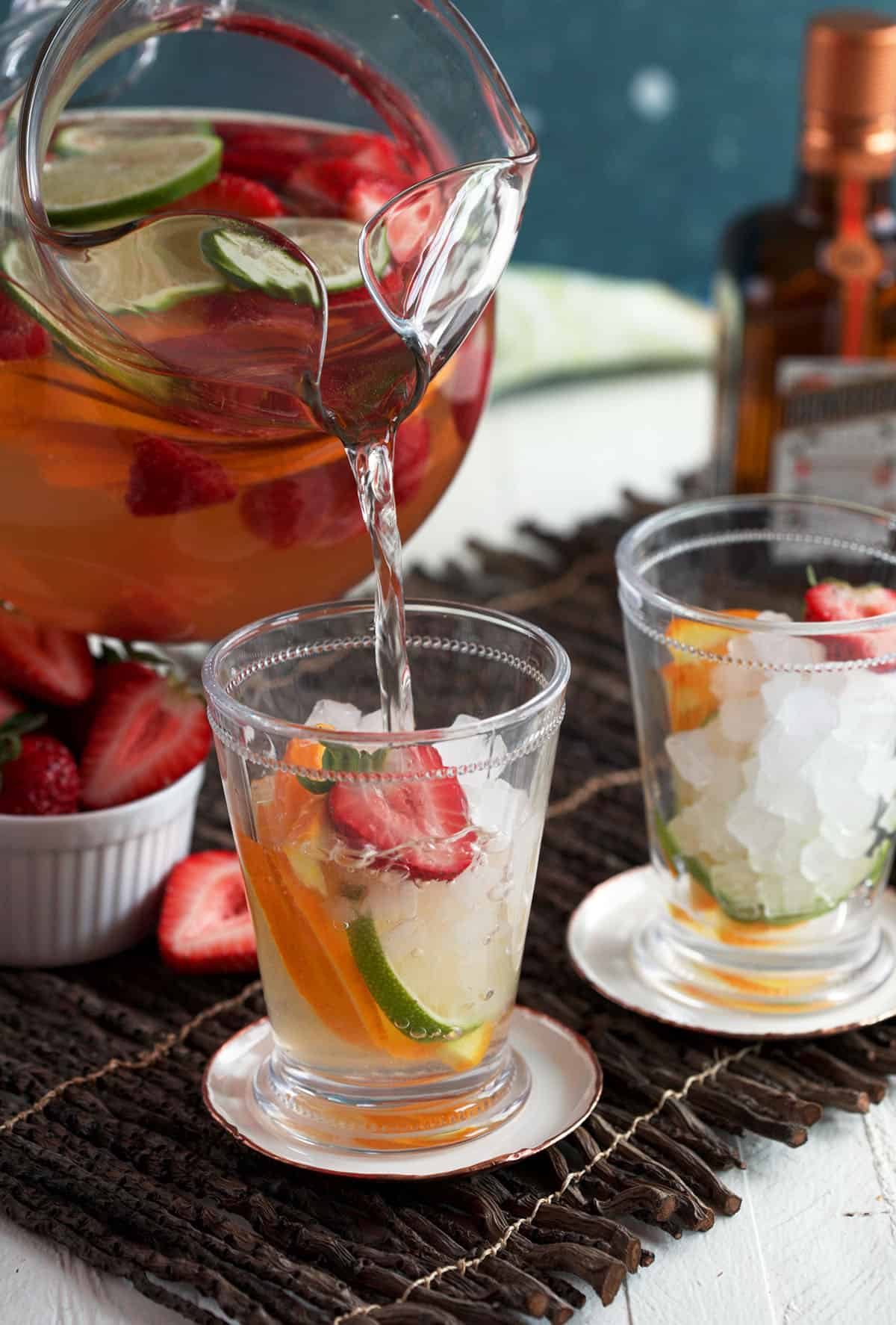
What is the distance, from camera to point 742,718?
0.81 meters

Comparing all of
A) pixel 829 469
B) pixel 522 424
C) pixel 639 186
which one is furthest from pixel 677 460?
pixel 639 186

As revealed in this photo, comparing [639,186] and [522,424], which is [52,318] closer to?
[522,424]

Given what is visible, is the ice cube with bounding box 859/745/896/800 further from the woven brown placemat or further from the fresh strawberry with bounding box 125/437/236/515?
the fresh strawberry with bounding box 125/437/236/515

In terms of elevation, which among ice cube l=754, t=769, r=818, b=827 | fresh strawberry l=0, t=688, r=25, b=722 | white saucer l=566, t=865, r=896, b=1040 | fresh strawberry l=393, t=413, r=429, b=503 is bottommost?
white saucer l=566, t=865, r=896, b=1040

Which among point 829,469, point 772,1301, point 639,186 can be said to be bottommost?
point 772,1301

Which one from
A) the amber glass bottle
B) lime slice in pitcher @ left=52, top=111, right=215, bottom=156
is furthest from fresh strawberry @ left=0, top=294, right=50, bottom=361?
the amber glass bottle

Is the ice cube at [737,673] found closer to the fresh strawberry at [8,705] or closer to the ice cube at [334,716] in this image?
the ice cube at [334,716]

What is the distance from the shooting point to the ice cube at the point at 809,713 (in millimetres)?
797

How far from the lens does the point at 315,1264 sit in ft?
2.21

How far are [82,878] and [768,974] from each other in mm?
356

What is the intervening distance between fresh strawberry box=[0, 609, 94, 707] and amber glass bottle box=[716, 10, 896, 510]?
67cm

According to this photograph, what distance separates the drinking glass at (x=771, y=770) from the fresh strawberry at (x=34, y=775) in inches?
11.9

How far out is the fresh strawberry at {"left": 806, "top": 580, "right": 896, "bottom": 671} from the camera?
79cm

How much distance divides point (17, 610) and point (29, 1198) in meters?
0.33
